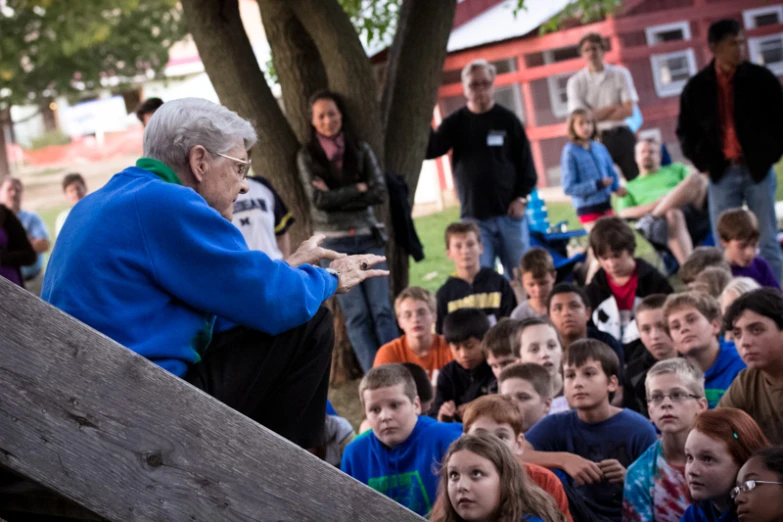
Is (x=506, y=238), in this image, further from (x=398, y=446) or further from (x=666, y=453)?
(x=666, y=453)

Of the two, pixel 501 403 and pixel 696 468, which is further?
pixel 501 403

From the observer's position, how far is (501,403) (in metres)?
4.50

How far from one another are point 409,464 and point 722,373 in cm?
161

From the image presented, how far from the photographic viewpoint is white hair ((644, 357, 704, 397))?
4.42m

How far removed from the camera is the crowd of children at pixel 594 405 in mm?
3715

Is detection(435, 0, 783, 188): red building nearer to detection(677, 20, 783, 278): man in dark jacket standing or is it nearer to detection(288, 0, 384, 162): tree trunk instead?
detection(677, 20, 783, 278): man in dark jacket standing

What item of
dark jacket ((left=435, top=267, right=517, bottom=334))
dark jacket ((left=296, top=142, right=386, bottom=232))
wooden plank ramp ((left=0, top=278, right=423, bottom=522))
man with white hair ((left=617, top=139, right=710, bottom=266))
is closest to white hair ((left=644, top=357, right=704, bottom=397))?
wooden plank ramp ((left=0, top=278, right=423, bottom=522))

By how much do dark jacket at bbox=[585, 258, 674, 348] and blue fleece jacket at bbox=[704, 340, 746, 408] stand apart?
4.05ft

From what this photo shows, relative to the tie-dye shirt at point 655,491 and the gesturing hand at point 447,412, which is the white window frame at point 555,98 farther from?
the tie-dye shirt at point 655,491

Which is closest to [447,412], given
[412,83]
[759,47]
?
[412,83]

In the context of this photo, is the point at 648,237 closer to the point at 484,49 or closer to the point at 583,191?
the point at 583,191

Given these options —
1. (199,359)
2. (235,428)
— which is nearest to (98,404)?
(235,428)

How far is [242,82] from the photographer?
7887mm

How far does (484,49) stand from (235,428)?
59.7 ft
